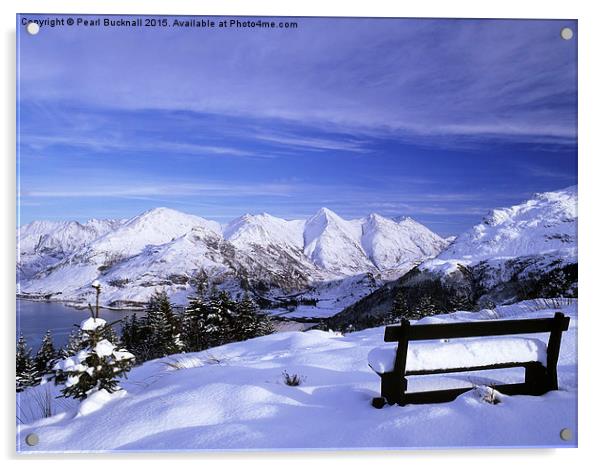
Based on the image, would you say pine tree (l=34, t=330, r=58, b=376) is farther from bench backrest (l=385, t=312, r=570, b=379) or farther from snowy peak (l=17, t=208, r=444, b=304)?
bench backrest (l=385, t=312, r=570, b=379)

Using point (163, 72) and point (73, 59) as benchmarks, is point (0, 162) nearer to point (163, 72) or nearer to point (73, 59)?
point (73, 59)

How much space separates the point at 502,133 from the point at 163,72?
4.01m

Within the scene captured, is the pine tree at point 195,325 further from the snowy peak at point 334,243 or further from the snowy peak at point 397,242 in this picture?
the snowy peak at point 397,242

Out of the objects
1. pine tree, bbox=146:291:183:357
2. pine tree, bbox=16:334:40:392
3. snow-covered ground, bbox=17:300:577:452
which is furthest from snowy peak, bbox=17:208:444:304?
snow-covered ground, bbox=17:300:577:452

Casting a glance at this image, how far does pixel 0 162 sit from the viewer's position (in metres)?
5.09

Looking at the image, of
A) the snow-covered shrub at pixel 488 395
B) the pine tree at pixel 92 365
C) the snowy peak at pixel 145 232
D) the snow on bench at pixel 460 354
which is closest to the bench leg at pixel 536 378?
the snow on bench at pixel 460 354

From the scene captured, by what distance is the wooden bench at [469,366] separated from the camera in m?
3.68

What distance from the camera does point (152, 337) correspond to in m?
5.83

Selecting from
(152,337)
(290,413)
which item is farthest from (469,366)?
(152,337)

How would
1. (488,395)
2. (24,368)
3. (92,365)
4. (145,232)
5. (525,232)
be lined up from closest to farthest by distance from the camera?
(488,395) < (92,365) < (24,368) < (145,232) < (525,232)

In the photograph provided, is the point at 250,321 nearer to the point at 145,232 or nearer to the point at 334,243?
the point at 334,243

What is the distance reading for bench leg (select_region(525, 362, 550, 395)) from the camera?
13.4 ft

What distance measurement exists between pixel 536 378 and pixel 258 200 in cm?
356
